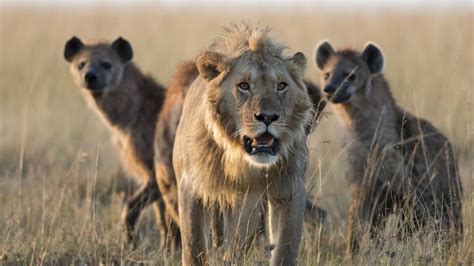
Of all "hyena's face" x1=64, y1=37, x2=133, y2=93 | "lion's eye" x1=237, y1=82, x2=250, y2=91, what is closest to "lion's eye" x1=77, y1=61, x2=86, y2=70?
"hyena's face" x1=64, y1=37, x2=133, y2=93

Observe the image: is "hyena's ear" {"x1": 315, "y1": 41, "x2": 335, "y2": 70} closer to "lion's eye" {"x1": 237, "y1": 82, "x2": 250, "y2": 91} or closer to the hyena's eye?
the hyena's eye

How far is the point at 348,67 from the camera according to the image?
8.02 metres

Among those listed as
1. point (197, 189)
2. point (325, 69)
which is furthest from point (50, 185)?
point (197, 189)

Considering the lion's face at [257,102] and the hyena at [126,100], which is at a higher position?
the lion's face at [257,102]

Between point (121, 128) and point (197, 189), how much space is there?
12.2 ft

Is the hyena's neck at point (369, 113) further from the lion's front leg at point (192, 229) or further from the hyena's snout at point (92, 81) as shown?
the lion's front leg at point (192, 229)

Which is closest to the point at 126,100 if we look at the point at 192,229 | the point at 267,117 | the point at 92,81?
the point at 92,81

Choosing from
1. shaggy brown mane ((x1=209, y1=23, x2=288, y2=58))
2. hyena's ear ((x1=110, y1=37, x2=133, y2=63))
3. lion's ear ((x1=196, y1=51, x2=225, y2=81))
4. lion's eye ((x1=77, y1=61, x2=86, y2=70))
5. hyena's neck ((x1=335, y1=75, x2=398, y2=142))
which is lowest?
hyena's neck ((x1=335, y1=75, x2=398, y2=142))

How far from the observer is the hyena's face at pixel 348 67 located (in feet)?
25.7

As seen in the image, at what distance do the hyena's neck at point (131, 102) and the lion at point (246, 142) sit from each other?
327 centimetres

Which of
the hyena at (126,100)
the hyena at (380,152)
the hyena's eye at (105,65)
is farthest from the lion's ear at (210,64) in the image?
the hyena's eye at (105,65)

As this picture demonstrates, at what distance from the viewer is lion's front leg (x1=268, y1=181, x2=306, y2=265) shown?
214 inches

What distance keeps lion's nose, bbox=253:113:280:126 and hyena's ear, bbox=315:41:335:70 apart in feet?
11.0

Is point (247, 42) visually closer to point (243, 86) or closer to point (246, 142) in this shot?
point (243, 86)
